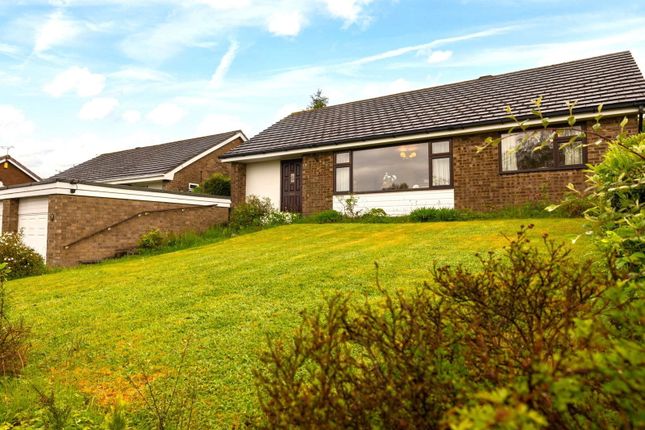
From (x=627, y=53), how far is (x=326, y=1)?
1203cm

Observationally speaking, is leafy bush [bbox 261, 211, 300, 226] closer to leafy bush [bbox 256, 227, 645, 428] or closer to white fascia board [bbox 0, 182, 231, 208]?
white fascia board [bbox 0, 182, 231, 208]

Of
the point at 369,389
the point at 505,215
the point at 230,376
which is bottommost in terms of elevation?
the point at 230,376

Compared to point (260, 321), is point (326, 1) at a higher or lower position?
higher

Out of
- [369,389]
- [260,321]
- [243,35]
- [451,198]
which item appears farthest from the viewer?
[451,198]

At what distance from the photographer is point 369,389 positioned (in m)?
1.49

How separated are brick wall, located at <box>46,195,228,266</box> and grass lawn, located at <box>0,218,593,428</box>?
350cm

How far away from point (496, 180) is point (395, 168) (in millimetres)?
3728

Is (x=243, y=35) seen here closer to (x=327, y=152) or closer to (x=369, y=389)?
(x=327, y=152)

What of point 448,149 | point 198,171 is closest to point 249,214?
point 448,149

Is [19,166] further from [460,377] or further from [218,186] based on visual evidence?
[460,377]

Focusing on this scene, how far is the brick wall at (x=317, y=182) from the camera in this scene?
56.4 ft

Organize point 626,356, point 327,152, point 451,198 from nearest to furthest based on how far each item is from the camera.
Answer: point 626,356, point 451,198, point 327,152

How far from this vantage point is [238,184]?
1984 centimetres

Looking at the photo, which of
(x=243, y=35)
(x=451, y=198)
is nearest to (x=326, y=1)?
(x=243, y=35)
